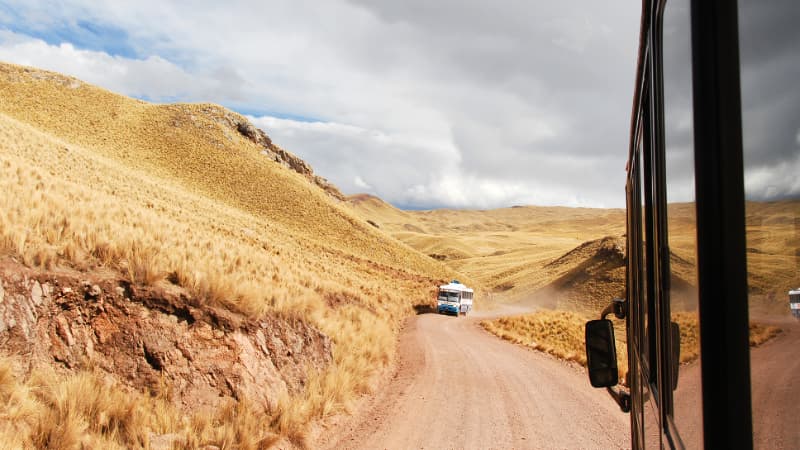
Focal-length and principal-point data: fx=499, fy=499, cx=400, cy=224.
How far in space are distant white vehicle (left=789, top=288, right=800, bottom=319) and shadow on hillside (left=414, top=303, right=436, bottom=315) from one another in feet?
106

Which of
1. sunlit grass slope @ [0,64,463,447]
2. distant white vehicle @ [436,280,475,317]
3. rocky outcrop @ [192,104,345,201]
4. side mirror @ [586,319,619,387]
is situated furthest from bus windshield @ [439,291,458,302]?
rocky outcrop @ [192,104,345,201]

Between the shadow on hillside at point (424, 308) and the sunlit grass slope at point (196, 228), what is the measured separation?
3.59 ft

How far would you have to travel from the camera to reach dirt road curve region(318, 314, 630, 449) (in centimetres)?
818

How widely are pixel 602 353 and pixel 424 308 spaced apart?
3137 cm

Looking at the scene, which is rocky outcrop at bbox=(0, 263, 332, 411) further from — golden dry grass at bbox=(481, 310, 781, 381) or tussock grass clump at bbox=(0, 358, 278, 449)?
golden dry grass at bbox=(481, 310, 781, 381)

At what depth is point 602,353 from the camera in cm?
379

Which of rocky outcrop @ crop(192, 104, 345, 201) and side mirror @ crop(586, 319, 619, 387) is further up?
rocky outcrop @ crop(192, 104, 345, 201)

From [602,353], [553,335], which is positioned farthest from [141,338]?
Answer: [553,335]

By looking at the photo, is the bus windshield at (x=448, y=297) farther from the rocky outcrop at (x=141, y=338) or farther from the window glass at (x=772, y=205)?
the window glass at (x=772, y=205)

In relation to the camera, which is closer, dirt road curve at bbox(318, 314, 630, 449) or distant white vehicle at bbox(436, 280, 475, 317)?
dirt road curve at bbox(318, 314, 630, 449)

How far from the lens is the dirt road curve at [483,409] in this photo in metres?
8.18

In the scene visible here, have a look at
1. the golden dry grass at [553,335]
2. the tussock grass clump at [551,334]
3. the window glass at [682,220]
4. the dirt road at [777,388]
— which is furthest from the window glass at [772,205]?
the tussock grass clump at [551,334]

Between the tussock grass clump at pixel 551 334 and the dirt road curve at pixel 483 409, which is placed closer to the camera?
the dirt road curve at pixel 483 409

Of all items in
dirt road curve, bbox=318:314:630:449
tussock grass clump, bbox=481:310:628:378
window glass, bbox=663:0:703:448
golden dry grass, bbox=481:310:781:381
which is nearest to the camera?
window glass, bbox=663:0:703:448
